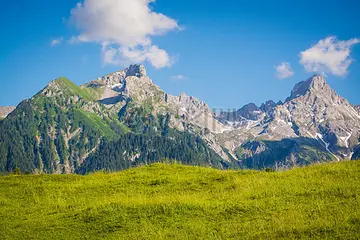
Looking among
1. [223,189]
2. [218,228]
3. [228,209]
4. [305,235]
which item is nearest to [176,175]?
[223,189]

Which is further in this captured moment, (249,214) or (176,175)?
(176,175)

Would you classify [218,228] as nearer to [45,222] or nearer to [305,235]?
[305,235]

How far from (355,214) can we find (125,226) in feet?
34.4

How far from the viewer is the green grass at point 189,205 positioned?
15336 mm

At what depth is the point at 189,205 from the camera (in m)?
18.8

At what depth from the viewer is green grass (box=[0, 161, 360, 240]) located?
604 inches

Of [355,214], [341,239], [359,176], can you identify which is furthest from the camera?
[359,176]

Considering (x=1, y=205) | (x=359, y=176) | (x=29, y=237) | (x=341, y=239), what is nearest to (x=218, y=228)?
(x=341, y=239)

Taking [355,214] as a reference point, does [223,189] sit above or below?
above

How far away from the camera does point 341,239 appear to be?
13.0 m

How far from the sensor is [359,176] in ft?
72.2

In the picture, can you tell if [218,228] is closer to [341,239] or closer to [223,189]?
[341,239]

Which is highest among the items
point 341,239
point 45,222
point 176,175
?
point 176,175

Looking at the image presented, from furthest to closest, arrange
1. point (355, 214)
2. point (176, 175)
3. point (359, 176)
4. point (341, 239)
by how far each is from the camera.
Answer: point (176, 175)
point (359, 176)
point (355, 214)
point (341, 239)
